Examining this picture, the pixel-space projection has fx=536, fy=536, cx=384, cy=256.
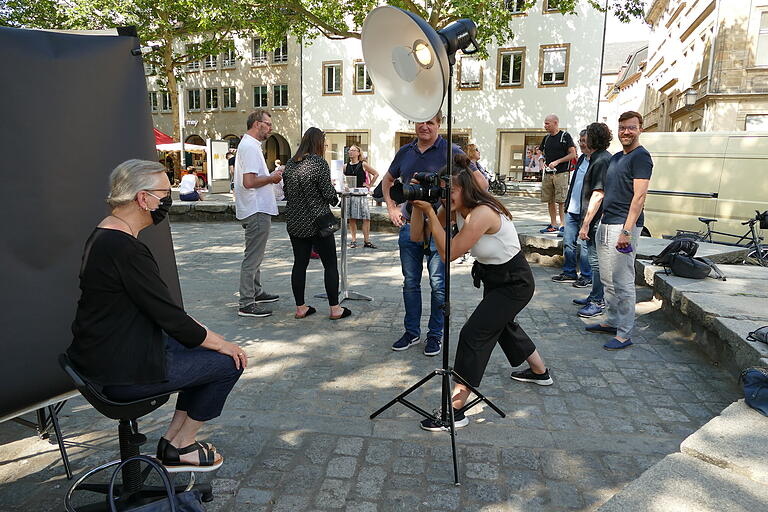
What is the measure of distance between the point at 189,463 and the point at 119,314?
2.74 ft

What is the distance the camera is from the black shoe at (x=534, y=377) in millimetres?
3932

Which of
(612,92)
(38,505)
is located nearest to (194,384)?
(38,505)

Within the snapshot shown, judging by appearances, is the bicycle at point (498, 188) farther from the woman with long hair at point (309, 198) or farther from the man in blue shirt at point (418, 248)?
the man in blue shirt at point (418, 248)

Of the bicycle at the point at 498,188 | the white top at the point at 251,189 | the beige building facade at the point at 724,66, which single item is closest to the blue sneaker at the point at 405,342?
the white top at the point at 251,189

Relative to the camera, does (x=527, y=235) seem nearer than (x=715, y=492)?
No

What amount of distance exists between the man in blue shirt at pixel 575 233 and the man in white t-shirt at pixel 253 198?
140 inches

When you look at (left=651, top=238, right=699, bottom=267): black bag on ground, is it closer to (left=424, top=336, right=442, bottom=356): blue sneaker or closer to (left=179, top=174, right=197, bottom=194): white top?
(left=424, top=336, right=442, bottom=356): blue sneaker

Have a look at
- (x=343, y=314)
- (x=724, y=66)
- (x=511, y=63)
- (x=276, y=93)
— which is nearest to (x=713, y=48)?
(x=724, y=66)

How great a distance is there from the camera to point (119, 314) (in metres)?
2.17

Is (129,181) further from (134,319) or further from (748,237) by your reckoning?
(748,237)

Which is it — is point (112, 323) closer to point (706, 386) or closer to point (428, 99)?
point (428, 99)

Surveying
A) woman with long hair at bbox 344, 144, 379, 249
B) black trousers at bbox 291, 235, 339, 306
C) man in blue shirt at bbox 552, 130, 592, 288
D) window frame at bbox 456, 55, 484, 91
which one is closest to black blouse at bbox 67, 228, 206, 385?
black trousers at bbox 291, 235, 339, 306

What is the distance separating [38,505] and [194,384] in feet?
3.22

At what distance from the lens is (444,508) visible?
8.21 feet
